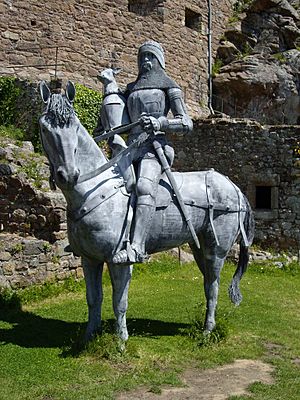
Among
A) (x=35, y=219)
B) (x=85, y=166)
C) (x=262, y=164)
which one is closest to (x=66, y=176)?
(x=85, y=166)

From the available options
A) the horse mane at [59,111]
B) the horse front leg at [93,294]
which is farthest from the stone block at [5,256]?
the horse mane at [59,111]

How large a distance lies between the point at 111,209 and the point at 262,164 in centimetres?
973

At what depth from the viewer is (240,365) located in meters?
5.83

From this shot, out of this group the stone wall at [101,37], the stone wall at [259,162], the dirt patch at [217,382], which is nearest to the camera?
the dirt patch at [217,382]

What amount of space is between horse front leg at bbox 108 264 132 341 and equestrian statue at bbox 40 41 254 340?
1cm

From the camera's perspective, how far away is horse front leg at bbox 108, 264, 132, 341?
5.81 meters

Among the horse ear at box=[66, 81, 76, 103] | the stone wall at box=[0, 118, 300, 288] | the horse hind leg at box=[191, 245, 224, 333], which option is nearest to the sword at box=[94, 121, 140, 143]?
the horse ear at box=[66, 81, 76, 103]

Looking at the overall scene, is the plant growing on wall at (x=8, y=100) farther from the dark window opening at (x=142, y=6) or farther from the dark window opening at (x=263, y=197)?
the dark window opening at (x=142, y=6)

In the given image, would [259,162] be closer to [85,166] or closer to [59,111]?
[85,166]

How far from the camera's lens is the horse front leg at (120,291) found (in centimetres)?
581

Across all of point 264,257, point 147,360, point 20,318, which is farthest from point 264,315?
point 264,257

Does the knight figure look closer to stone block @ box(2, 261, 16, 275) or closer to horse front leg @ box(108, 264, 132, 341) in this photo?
horse front leg @ box(108, 264, 132, 341)

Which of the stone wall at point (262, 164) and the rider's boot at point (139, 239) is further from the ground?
the stone wall at point (262, 164)

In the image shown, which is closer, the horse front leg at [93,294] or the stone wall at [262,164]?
the horse front leg at [93,294]
